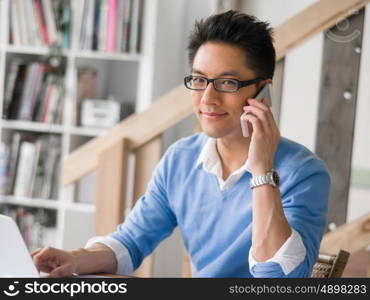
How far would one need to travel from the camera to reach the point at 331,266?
1.62 m

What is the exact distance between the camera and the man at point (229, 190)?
4.70 ft

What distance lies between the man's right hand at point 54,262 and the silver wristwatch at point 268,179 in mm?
416

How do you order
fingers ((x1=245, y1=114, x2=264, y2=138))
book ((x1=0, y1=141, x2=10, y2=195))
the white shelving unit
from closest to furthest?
fingers ((x1=245, y1=114, x2=264, y2=138))
the white shelving unit
book ((x1=0, y1=141, x2=10, y2=195))

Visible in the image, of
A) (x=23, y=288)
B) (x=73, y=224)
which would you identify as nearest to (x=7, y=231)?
(x=23, y=288)

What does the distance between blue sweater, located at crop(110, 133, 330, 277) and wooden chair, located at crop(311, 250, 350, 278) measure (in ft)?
0.38

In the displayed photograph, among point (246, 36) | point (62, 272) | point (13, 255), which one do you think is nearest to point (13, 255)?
point (13, 255)

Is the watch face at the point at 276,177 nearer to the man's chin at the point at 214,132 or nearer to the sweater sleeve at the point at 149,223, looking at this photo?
the man's chin at the point at 214,132

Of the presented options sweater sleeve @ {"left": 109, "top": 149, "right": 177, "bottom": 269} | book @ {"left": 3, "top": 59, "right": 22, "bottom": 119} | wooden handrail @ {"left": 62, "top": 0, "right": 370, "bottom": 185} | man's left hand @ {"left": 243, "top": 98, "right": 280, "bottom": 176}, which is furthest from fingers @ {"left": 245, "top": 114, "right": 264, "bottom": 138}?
book @ {"left": 3, "top": 59, "right": 22, "bottom": 119}

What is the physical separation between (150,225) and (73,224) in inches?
68.2

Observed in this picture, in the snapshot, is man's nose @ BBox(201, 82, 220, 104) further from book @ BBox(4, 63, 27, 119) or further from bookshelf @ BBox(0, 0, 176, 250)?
book @ BBox(4, 63, 27, 119)

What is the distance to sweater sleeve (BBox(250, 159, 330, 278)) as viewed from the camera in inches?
56.9

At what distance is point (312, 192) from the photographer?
1519 millimetres

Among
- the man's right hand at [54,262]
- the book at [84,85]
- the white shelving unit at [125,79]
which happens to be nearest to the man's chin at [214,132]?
the man's right hand at [54,262]

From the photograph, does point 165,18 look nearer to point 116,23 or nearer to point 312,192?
point 116,23
